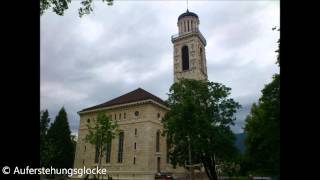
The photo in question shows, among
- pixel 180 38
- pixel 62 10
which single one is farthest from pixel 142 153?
pixel 62 10

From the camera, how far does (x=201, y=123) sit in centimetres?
3200

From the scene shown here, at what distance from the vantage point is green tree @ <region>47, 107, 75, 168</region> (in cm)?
6263

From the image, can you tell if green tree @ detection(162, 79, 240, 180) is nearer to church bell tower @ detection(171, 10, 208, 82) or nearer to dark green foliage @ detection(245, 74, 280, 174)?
dark green foliage @ detection(245, 74, 280, 174)

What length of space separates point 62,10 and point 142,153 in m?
42.3

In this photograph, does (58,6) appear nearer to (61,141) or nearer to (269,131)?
(269,131)

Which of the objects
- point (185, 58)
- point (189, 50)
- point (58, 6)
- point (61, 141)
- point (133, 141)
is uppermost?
point (189, 50)

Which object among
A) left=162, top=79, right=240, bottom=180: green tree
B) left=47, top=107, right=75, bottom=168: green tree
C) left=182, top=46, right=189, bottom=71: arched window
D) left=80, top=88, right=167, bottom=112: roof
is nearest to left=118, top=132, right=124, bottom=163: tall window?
left=80, top=88, right=167, bottom=112: roof

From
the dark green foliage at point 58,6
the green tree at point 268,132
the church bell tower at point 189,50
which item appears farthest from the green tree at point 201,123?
the church bell tower at point 189,50

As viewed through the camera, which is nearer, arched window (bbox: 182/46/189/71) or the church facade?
the church facade

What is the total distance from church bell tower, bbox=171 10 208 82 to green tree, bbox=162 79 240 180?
29.2 m

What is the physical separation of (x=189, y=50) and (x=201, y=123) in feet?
123

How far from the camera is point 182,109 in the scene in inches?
1298

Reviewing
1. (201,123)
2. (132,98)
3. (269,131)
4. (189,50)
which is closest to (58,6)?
(269,131)

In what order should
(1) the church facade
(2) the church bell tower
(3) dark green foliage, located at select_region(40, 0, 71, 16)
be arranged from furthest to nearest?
(2) the church bell tower < (1) the church facade < (3) dark green foliage, located at select_region(40, 0, 71, 16)
